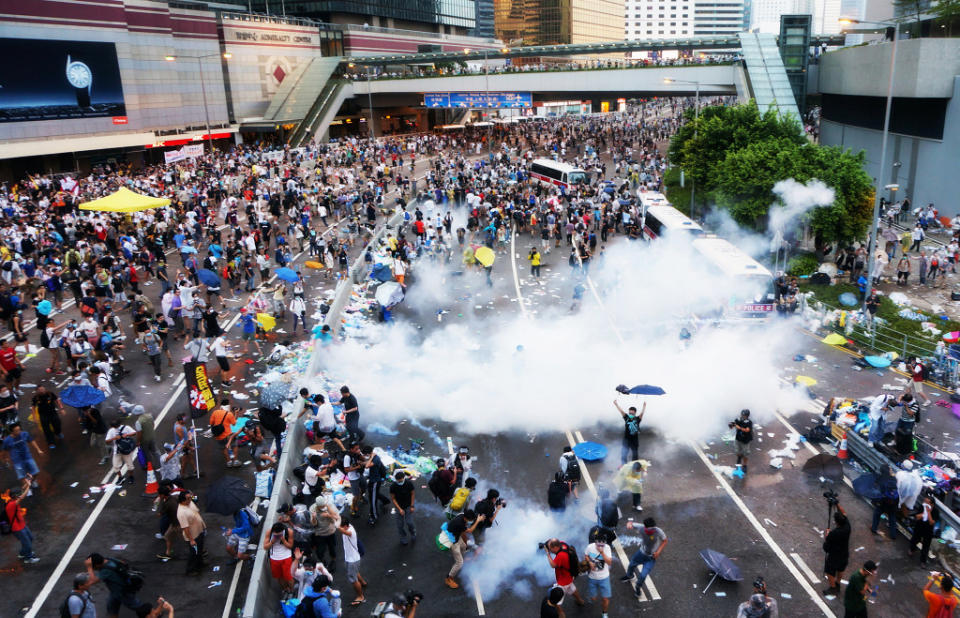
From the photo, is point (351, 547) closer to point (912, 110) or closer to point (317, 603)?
point (317, 603)

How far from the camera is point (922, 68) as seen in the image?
30516 millimetres

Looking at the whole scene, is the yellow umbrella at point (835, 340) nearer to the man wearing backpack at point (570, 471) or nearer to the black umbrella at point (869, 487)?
the black umbrella at point (869, 487)

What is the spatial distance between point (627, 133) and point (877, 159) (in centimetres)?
3339

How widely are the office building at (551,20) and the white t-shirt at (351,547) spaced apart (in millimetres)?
175326

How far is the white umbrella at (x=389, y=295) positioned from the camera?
65.4 feet

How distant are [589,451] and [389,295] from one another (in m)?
9.29

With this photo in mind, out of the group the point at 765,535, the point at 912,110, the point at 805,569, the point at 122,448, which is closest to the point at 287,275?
the point at 122,448

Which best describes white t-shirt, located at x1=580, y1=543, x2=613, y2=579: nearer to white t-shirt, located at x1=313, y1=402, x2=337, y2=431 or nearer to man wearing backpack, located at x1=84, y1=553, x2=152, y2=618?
man wearing backpack, located at x1=84, y1=553, x2=152, y2=618

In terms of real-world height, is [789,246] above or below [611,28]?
Result: below

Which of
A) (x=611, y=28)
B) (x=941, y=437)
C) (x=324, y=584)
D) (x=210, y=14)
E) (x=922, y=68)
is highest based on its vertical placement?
(x=611, y=28)

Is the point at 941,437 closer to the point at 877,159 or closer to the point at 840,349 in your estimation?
the point at 840,349

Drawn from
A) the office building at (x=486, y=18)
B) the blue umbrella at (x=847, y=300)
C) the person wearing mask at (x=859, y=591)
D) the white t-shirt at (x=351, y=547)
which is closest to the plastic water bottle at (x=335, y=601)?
the white t-shirt at (x=351, y=547)

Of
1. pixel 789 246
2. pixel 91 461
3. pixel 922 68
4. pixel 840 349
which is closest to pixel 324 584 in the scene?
pixel 91 461

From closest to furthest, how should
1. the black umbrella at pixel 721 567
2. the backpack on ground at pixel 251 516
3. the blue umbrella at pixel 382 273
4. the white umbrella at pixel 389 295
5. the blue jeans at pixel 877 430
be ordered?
the black umbrella at pixel 721 567
the backpack on ground at pixel 251 516
the blue jeans at pixel 877 430
the white umbrella at pixel 389 295
the blue umbrella at pixel 382 273
